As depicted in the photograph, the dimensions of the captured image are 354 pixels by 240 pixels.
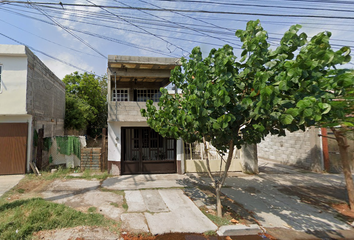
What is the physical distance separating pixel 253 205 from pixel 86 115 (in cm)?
1518

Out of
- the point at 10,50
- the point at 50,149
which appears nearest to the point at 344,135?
the point at 50,149

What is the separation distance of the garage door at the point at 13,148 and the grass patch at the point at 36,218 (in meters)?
4.10

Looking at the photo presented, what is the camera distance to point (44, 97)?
35.2 ft

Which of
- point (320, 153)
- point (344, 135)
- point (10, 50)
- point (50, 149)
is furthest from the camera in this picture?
point (320, 153)

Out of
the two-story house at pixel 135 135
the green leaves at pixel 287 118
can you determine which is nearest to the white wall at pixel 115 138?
the two-story house at pixel 135 135

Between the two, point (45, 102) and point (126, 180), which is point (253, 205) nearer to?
point (126, 180)

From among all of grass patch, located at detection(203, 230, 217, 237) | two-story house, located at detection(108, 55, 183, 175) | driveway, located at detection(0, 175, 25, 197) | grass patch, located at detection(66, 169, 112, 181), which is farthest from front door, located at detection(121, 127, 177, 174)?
grass patch, located at detection(203, 230, 217, 237)

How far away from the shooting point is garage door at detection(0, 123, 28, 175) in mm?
8336

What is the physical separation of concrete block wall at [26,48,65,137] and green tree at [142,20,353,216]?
25.4 ft

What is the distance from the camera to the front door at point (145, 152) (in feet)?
29.2

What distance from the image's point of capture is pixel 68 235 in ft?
12.7

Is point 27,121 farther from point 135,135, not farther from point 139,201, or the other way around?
point 139,201

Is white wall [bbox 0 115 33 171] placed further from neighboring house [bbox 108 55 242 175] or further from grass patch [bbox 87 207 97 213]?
grass patch [bbox 87 207 97 213]

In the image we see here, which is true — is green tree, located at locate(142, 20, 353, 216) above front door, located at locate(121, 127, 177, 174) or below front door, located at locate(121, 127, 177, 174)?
above
